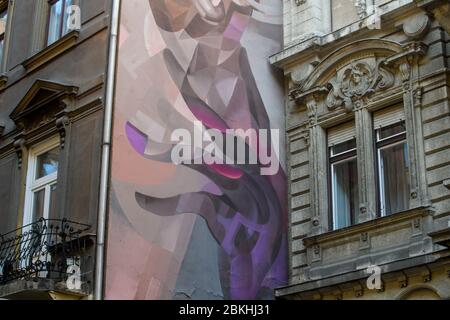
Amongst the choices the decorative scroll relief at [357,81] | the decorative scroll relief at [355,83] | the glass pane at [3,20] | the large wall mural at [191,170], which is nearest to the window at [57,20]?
the glass pane at [3,20]

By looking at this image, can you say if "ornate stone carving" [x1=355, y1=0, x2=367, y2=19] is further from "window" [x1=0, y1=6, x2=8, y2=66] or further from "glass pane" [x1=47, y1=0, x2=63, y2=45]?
"window" [x1=0, y1=6, x2=8, y2=66]

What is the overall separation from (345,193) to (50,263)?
17.7ft

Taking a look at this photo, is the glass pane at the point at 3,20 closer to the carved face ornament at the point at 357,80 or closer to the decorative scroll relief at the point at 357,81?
the decorative scroll relief at the point at 357,81

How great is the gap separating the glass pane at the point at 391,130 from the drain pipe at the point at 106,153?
15.7 feet

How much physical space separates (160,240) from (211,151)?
84.1 inches

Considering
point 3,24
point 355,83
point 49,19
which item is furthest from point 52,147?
point 355,83

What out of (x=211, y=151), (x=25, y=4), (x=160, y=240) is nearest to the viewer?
(x=160, y=240)

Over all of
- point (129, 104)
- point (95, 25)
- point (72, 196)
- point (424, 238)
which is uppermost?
point (95, 25)

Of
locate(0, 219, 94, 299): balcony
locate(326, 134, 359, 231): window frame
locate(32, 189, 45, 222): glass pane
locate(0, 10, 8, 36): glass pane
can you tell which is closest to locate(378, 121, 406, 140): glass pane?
locate(326, 134, 359, 231): window frame

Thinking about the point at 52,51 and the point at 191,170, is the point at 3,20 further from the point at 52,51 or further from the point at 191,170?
the point at 191,170

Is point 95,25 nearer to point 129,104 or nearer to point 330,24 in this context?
point 129,104

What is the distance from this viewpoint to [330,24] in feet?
60.4

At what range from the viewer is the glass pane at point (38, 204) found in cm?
1791
